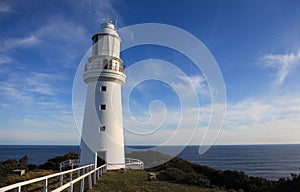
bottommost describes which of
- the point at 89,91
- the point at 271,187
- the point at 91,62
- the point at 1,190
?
the point at 271,187

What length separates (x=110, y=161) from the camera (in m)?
17.9

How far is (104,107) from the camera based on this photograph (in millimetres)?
18328

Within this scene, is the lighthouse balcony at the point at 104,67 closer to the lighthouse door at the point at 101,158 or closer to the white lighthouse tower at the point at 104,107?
the white lighthouse tower at the point at 104,107

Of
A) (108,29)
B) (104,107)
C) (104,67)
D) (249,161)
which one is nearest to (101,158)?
(104,107)

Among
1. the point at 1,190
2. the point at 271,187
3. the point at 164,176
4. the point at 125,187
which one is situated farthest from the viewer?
the point at 164,176

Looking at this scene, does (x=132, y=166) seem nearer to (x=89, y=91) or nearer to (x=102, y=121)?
(x=102, y=121)

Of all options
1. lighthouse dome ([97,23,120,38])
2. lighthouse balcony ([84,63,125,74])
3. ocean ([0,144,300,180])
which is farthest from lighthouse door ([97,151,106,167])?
ocean ([0,144,300,180])

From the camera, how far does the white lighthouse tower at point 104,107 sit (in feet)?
58.8

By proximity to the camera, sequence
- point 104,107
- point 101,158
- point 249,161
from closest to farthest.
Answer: point 101,158
point 104,107
point 249,161

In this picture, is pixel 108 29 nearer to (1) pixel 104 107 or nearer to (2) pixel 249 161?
(1) pixel 104 107

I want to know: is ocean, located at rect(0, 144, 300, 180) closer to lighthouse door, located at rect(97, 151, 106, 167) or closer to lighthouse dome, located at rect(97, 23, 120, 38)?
lighthouse door, located at rect(97, 151, 106, 167)

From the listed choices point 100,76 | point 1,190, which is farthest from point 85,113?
point 1,190

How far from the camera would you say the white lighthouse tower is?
17.9 metres

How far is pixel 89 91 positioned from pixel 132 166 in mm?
6139
